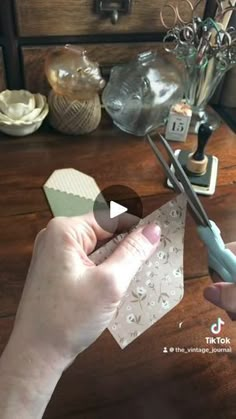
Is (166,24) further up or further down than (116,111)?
further up

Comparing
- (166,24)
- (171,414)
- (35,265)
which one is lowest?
(171,414)

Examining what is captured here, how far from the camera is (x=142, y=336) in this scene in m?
0.46

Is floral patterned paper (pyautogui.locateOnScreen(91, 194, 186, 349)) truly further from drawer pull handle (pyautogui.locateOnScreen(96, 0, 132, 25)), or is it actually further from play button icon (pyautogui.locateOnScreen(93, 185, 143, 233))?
drawer pull handle (pyautogui.locateOnScreen(96, 0, 132, 25))

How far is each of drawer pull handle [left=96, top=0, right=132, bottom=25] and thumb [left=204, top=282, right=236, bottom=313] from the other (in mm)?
525

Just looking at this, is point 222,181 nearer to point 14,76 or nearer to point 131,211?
point 131,211

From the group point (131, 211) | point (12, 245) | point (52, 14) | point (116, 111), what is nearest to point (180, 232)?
point (131, 211)

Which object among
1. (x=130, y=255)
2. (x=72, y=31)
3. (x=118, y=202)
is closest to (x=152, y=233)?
(x=130, y=255)

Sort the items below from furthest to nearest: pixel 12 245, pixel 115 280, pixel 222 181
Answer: pixel 222 181
pixel 12 245
pixel 115 280

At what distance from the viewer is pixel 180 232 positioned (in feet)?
1.59

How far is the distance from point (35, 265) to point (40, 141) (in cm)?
37

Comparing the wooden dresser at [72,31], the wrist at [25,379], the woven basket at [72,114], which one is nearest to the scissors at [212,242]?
the wrist at [25,379]

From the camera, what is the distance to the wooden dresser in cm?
70

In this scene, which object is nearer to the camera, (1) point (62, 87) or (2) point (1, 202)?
(2) point (1, 202)

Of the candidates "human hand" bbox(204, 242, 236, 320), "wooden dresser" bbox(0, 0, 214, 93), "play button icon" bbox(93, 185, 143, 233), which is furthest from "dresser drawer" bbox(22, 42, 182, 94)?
"human hand" bbox(204, 242, 236, 320)
